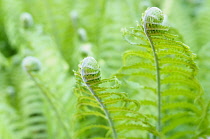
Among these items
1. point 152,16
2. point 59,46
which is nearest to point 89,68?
point 152,16

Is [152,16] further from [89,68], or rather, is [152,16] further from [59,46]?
[59,46]

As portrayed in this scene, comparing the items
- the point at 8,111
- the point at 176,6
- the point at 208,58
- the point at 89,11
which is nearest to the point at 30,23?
the point at 8,111

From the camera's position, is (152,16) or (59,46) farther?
(59,46)

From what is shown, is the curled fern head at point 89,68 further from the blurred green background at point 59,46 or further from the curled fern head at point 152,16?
the blurred green background at point 59,46

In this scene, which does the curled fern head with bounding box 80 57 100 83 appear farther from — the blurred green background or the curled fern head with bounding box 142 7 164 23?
the blurred green background

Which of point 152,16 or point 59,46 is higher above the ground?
point 59,46

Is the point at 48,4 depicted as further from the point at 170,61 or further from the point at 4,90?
the point at 170,61
